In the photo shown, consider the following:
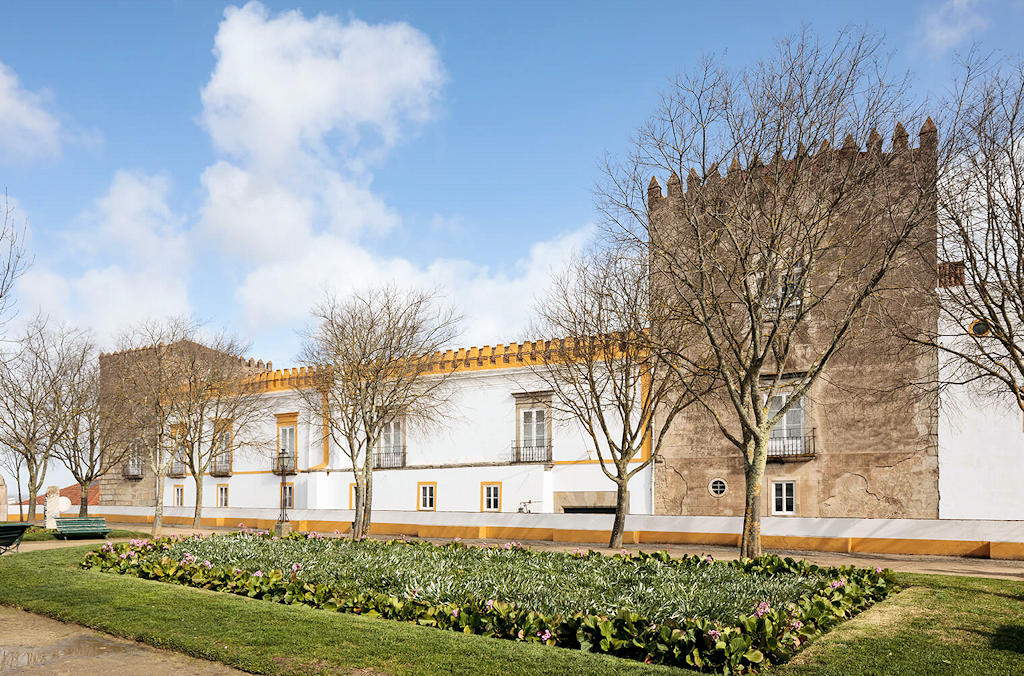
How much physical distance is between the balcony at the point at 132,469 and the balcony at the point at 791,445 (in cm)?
3295

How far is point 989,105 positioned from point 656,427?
54.8ft

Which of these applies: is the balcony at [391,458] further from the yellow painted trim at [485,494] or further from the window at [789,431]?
the window at [789,431]

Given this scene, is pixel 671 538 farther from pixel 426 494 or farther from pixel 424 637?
pixel 424 637

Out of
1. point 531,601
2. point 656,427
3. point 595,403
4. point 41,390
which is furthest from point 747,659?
point 41,390

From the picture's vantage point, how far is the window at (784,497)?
26.3 m

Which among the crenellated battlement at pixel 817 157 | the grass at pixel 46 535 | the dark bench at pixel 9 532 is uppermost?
the crenellated battlement at pixel 817 157

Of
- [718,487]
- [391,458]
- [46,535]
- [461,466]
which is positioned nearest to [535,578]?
[718,487]

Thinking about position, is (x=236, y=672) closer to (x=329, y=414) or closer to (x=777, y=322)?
(x=777, y=322)

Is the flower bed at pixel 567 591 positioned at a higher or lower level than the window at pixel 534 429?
lower

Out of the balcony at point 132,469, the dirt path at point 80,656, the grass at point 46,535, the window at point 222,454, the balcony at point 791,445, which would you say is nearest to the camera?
the dirt path at point 80,656

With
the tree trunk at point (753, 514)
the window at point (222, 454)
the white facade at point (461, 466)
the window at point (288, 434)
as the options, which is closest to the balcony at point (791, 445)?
the white facade at point (461, 466)

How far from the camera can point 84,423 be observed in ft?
122

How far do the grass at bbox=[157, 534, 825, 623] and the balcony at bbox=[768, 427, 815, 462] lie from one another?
14.2 m

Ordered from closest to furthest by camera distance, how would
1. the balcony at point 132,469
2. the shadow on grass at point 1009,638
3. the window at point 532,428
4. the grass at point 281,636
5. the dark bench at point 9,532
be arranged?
the grass at point 281,636
the shadow on grass at point 1009,638
the dark bench at point 9,532
the window at point 532,428
the balcony at point 132,469
